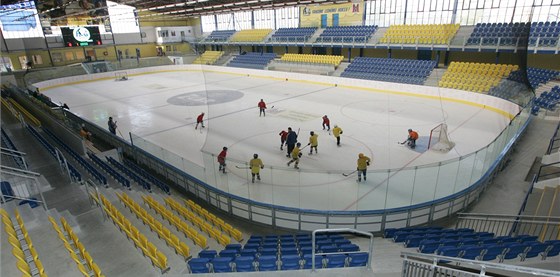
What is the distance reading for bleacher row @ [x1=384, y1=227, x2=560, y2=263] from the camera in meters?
5.40

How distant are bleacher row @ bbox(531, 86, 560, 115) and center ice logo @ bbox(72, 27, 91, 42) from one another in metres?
43.7

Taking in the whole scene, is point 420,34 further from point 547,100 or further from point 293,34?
point 293,34

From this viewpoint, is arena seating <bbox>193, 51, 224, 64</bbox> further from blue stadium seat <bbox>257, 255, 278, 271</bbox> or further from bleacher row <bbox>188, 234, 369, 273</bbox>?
blue stadium seat <bbox>257, 255, 278, 271</bbox>

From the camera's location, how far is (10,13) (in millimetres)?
34344

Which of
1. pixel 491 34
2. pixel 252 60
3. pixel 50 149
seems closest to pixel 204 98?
pixel 50 149

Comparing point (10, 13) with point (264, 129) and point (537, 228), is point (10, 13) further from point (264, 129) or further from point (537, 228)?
point (537, 228)

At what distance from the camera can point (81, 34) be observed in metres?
37.7

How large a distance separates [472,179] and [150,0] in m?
27.6

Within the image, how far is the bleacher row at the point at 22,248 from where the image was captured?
497cm

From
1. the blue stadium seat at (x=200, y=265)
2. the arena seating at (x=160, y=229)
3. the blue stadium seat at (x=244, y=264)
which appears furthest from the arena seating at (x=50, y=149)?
the blue stadium seat at (x=244, y=264)

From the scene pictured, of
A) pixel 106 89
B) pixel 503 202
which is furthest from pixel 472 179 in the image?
pixel 106 89

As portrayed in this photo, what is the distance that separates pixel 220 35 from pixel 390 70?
28763mm

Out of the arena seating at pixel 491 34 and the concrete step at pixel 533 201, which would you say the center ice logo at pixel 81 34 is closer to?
the arena seating at pixel 491 34

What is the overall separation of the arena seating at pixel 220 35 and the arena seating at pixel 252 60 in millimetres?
5391
